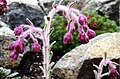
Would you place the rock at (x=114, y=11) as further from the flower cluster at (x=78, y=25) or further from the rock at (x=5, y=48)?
the flower cluster at (x=78, y=25)

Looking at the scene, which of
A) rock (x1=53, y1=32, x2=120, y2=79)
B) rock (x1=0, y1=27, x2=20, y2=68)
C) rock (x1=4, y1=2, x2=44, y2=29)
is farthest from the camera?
rock (x1=4, y1=2, x2=44, y2=29)

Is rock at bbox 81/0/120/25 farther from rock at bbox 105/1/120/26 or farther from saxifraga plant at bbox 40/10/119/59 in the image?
saxifraga plant at bbox 40/10/119/59

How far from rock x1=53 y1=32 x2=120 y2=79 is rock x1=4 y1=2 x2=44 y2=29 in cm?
194

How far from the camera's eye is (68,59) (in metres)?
3.76

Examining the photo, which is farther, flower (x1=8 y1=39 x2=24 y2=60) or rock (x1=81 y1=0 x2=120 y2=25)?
rock (x1=81 y1=0 x2=120 y2=25)

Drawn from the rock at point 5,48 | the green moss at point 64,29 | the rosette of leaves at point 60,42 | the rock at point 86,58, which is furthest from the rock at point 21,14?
the rock at point 86,58

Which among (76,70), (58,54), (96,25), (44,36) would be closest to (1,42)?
(58,54)

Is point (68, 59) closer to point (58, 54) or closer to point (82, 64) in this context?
point (82, 64)

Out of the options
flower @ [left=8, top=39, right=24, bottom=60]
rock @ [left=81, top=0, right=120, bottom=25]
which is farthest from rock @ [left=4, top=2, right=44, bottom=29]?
flower @ [left=8, top=39, right=24, bottom=60]

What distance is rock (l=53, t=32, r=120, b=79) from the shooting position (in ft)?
11.6

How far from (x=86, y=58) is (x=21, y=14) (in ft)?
7.81

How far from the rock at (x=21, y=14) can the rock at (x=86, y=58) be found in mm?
1942

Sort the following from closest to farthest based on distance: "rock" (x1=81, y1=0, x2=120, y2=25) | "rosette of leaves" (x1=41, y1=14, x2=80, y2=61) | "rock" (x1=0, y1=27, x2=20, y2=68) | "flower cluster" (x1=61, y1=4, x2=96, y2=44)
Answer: "flower cluster" (x1=61, y1=4, x2=96, y2=44), "rock" (x1=0, y1=27, x2=20, y2=68), "rosette of leaves" (x1=41, y1=14, x2=80, y2=61), "rock" (x1=81, y1=0, x2=120, y2=25)

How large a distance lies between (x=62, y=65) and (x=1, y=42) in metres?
1.10
